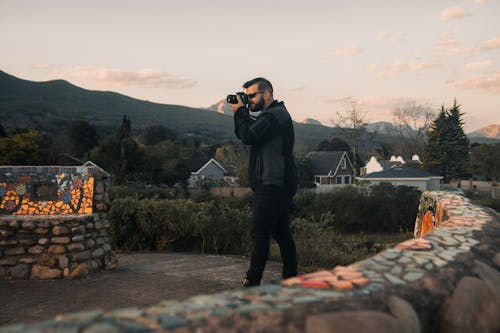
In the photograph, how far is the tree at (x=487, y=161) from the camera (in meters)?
44.0

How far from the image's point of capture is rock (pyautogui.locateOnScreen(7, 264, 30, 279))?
5930 mm

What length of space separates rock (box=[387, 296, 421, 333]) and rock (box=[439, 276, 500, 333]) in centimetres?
28

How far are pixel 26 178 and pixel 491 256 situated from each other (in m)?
6.11

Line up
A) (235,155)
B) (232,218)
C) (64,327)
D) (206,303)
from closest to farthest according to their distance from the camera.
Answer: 1. (64,327)
2. (206,303)
3. (232,218)
4. (235,155)

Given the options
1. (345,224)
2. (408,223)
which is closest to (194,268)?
(345,224)

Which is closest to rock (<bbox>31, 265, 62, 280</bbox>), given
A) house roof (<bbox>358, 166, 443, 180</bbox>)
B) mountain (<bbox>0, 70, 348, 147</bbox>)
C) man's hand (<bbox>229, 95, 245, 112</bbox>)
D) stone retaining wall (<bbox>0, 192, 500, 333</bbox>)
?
man's hand (<bbox>229, 95, 245, 112</bbox>)

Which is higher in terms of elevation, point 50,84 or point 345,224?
point 50,84

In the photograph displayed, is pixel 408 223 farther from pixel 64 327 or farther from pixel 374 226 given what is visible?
pixel 64 327

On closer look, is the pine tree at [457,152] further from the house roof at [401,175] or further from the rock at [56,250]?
the rock at [56,250]

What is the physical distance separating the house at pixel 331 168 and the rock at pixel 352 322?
44403mm

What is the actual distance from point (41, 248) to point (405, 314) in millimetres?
5229

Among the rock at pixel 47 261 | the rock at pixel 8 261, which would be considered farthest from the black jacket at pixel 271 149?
the rock at pixel 8 261

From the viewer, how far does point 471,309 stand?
2.32 meters

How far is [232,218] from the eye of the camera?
916 cm
